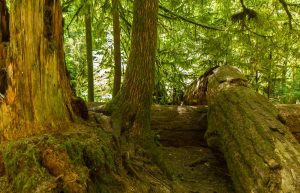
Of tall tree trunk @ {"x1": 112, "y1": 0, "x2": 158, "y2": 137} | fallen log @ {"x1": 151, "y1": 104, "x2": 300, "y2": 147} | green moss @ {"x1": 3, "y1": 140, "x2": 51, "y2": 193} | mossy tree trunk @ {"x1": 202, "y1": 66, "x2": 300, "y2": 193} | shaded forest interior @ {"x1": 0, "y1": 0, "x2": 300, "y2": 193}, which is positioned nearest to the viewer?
green moss @ {"x1": 3, "y1": 140, "x2": 51, "y2": 193}

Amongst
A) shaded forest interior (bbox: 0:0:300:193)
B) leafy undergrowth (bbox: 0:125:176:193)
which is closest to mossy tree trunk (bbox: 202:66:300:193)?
shaded forest interior (bbox: 0:0:300:193)

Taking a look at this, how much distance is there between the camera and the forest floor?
9.25 feet

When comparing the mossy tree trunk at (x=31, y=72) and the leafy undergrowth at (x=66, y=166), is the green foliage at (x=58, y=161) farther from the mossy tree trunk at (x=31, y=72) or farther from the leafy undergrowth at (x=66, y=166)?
the mossy tree trunk at (x=31, y=72)

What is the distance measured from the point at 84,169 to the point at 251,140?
198 cm

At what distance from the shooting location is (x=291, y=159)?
11.6ft

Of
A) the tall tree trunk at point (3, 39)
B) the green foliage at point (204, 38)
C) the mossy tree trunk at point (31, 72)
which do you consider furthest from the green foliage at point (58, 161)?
the green foliage at point (204, 38)

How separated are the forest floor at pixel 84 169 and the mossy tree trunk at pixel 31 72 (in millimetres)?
165

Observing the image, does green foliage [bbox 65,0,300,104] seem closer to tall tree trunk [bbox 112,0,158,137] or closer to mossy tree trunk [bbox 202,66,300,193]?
mossy tree trunk [bbox 202,66,300,193]

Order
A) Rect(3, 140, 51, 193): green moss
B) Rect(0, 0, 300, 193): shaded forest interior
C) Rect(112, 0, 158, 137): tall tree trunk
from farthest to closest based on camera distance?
Rect(112, 0, 158, 137): tall tree trunk
Rect(0, 0, 300, 193): shaded forest interior
Rect(3, 140, 51, 193): green moss

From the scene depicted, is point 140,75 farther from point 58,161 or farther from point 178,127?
point 58,161

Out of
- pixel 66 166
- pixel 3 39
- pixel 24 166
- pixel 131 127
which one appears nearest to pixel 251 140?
pixel 131 127

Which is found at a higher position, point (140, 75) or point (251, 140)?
point (140, 75)

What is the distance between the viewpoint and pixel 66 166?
2896 mm

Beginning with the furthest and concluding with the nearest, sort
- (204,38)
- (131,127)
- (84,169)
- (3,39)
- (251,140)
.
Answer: (204,38)
(131,127)
(251,140)
(3,39)
(84,169)
